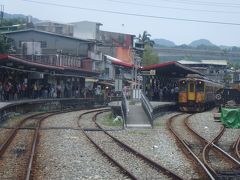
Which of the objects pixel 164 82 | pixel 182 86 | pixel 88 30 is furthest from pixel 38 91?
pixel 88 30

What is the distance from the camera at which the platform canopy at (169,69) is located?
124ft

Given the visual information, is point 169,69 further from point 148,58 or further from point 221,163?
point 148,58

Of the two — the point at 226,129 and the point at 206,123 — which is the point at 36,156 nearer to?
A: the point at 226,129

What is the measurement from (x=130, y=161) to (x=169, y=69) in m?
27.2

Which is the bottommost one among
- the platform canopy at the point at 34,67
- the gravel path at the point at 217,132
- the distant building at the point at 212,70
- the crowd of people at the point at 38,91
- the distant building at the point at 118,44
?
the gravel path at the point at 217,132

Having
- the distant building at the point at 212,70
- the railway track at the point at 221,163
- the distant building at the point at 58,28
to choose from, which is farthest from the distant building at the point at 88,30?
the railway track at the point at 221,163

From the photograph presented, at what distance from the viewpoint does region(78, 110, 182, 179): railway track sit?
36.5 ft

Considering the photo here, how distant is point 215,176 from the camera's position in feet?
34.7

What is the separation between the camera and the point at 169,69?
1575 inches

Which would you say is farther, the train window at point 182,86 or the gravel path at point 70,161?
the train window at point 182,86

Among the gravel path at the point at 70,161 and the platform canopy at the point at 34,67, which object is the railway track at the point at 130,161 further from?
the platform canopy at the point at 34,67

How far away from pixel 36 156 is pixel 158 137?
285 inches

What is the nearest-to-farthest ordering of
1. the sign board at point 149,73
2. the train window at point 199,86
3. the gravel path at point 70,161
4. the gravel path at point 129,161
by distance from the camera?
the gravel path at point 70,161 < the gravel path at point 129,161 < the sign board at point 149,73 < the train window at point 199,86

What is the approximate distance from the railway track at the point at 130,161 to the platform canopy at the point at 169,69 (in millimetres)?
19738
